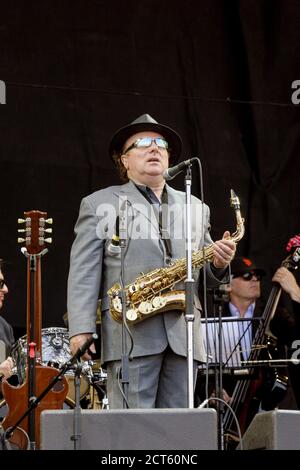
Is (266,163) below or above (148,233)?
above

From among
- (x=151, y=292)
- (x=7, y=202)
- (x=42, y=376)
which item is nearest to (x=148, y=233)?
(x=151, y=292)

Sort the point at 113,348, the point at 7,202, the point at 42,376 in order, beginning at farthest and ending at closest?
the point at 7,202 → the point at 42,376 → the point at 113,348

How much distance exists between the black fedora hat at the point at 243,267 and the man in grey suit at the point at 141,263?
299 centimetres

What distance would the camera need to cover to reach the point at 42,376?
8148 mm

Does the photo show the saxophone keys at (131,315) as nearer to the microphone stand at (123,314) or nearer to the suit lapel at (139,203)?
the microphone stand at (123,314)

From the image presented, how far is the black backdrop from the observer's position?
32.4 ft

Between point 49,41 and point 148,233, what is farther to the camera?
point 49,41

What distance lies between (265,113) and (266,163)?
0.48 meters

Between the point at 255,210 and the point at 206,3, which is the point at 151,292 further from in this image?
the point at 206,3

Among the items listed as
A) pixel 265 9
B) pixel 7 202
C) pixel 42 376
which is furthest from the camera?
pixel 265 9

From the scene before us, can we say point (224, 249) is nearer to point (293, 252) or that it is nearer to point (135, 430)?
point (135, 430)

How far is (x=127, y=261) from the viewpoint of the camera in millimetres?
6969

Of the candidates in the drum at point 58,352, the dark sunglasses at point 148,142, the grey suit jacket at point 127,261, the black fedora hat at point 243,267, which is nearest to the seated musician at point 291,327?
the black fedora hat at point 243,267

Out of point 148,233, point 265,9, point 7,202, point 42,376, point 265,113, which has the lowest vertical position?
point 42,376
